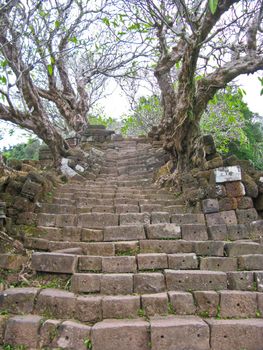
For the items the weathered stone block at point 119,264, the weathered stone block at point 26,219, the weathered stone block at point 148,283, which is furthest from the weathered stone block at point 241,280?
the weathered stone block at point 26,219

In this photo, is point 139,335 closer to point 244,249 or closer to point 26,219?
point 244,249

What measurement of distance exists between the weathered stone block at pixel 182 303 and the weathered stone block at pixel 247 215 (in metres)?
1.73

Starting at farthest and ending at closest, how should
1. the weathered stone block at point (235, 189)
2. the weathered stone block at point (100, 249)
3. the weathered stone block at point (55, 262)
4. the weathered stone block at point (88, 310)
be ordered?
the weathered stone block at point (235, 189), the weathered stone block at point (100, 249), the weathered stone block at point (55, 262), the weathered stone block at point (88, 310)

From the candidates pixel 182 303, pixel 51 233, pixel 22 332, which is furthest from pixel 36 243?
pixel 182 303

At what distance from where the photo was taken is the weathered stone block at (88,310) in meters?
3.09

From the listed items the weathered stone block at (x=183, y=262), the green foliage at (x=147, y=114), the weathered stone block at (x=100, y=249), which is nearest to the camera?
the weathered stone block at (x=183, y=262)

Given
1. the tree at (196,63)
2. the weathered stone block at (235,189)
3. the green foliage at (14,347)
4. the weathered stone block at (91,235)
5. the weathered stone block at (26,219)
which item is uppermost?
the tree at (196,63)

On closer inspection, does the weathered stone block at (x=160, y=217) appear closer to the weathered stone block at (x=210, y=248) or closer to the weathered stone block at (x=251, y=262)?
the weathered stone block at (x=210, y=248)

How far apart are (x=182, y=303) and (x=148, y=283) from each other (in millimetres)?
426

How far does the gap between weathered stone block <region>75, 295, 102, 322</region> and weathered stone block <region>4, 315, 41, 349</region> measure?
1.29 ft

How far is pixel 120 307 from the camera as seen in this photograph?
3.13 m

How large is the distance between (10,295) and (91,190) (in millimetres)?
2970

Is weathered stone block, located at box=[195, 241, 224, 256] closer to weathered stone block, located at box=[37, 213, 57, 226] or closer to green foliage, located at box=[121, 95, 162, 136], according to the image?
weathered stone block, located at box=[37, 213, 57, 226]

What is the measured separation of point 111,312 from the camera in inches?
122
